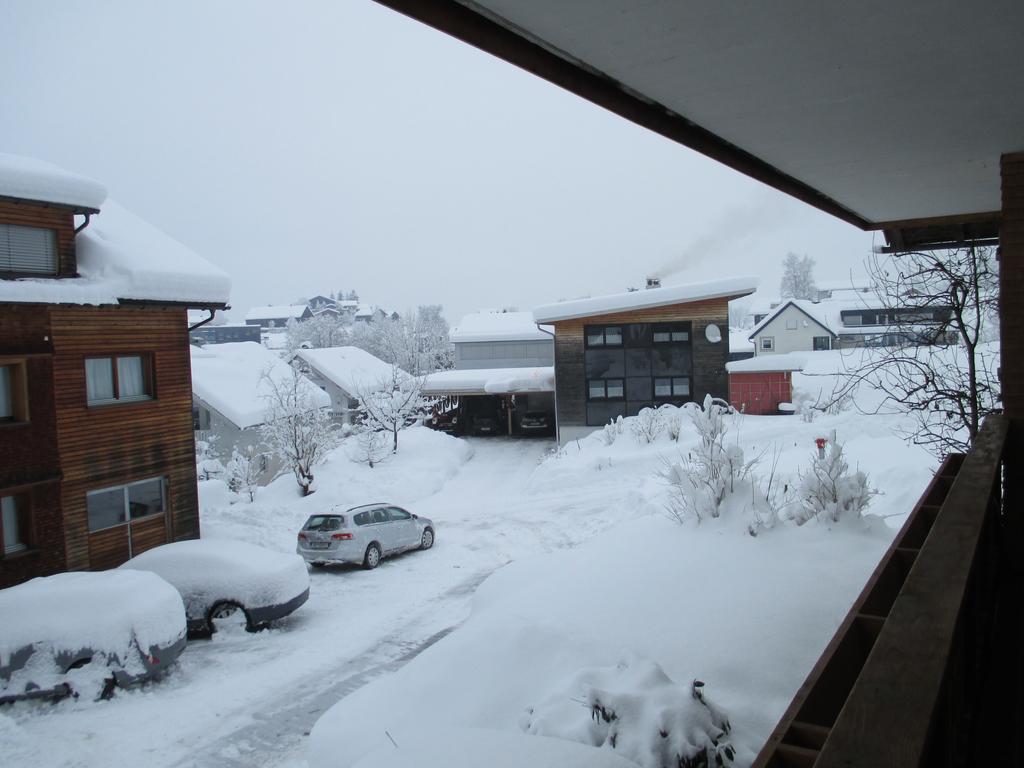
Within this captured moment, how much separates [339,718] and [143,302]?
41.4ft

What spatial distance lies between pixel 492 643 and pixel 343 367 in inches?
1461

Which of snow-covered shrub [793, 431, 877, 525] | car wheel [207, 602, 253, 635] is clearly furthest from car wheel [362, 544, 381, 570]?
snow-covered shrub [793, 431, 877, 525]

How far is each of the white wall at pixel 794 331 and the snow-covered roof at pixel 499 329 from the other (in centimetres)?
1696

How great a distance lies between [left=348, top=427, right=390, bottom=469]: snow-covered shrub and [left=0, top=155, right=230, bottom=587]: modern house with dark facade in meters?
11.0

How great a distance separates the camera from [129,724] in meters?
9.05

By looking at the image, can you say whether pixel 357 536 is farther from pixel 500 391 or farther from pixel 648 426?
pixel 500 391

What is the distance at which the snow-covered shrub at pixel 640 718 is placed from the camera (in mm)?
3756

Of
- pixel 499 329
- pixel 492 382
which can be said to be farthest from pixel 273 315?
pixel 492 382

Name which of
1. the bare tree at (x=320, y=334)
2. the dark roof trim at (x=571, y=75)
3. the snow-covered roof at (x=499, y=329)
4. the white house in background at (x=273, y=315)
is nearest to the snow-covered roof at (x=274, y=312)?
the white house in background at (x=273, y=315)

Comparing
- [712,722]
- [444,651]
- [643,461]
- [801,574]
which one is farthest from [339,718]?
[643,461]

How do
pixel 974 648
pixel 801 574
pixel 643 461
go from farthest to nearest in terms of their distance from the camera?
1. pixel 643 461
2. pixel 801 574
3. pixel 974 648

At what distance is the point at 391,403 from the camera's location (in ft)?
104

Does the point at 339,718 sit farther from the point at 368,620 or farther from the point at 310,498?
the point at 310,498

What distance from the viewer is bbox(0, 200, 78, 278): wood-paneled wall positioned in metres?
14.6
